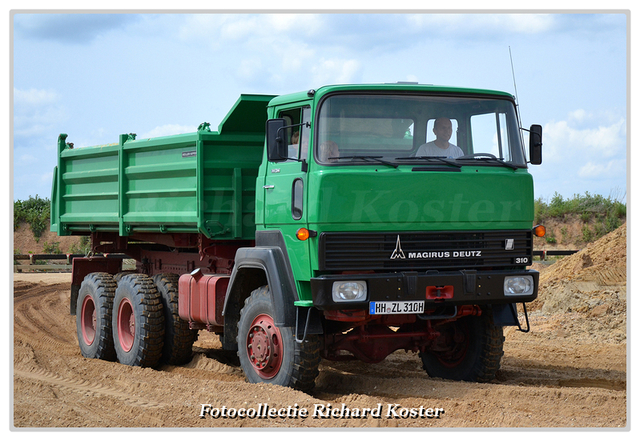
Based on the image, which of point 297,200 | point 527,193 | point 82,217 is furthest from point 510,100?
point 82,217

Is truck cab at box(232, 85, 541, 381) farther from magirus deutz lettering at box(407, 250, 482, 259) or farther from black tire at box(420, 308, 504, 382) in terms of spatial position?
black tire at box(420, 308, 504, 382)

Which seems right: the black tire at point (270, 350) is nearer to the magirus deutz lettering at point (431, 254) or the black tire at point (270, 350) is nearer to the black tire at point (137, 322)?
the magirus deutz lettering at point (431, 254)

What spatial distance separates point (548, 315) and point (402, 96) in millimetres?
8409

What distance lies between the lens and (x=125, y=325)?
408 inches

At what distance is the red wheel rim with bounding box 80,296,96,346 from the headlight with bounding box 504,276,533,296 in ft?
21.5

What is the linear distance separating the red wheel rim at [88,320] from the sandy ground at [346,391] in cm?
35

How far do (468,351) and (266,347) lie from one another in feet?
8.11

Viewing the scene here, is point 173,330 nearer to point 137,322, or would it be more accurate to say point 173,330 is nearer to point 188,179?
point 137,322

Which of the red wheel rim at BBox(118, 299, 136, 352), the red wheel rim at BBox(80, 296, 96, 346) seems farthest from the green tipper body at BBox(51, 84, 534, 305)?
the red wheel rim at BBox(80, 296, 96, 346)

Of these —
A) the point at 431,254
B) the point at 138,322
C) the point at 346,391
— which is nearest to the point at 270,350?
the point at 346,391

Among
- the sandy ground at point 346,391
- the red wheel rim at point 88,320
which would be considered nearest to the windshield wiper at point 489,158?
the sandy ground at point 346,391

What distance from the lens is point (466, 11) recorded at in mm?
6695

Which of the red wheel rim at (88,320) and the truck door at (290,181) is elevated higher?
the truck door at (290,181)

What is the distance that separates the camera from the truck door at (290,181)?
701 centimetres
